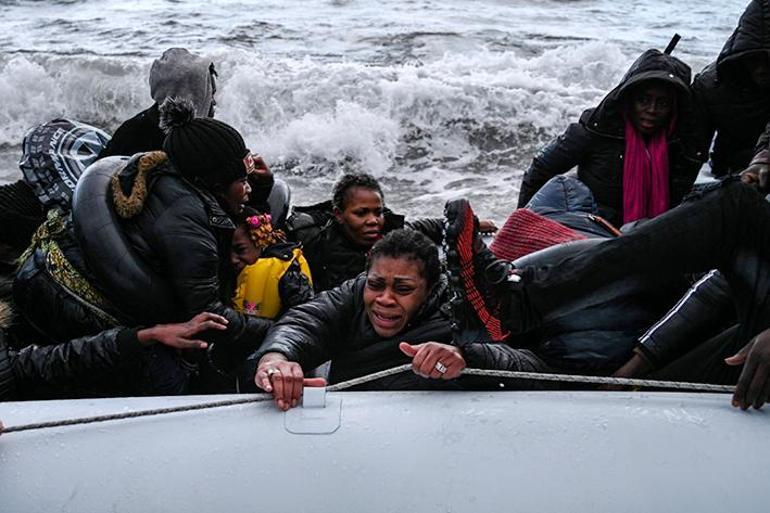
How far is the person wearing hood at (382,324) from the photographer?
1936 mm

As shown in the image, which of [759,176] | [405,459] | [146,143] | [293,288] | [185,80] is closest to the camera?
[405,459]

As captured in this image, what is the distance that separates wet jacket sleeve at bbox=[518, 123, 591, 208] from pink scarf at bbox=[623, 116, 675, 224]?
16 centimetres

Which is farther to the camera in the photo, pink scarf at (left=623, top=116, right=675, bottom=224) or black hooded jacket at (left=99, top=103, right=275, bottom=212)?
pink scarf at (left=623, top=116, right=675, bottom=224)

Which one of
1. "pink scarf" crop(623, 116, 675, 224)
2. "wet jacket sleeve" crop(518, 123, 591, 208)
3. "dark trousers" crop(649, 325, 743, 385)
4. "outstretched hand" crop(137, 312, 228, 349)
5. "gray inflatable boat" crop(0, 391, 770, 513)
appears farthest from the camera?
"wet jacket sleeve" crop(518, 123, 591, 208)

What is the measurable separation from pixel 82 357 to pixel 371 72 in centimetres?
558

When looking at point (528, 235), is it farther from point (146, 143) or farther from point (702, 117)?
point (146, 143)

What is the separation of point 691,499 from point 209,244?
1163 millimetres

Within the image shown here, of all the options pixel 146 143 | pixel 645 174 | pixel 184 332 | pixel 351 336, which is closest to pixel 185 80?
pixel 146 143

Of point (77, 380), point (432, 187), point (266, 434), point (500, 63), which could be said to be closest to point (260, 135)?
point (432, 187)

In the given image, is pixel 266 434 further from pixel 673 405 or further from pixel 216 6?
pixel 216 6

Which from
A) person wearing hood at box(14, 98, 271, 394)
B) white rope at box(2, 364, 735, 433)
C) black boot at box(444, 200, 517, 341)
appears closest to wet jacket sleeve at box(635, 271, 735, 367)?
white rope at box(2, 364, 735, 433)

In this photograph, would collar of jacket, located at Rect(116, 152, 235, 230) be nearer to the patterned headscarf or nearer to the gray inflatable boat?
the patterned headscarf

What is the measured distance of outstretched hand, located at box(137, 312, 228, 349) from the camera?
203cm

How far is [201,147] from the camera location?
2.06 m
